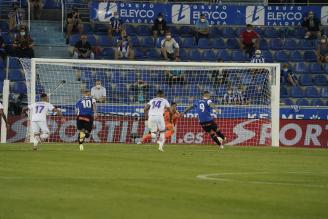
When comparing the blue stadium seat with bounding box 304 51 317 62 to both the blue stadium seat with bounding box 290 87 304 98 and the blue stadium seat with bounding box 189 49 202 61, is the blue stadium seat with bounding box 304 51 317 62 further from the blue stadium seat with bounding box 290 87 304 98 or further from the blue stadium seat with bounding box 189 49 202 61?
the blue stadium seat with bounding box 189 49 202 61

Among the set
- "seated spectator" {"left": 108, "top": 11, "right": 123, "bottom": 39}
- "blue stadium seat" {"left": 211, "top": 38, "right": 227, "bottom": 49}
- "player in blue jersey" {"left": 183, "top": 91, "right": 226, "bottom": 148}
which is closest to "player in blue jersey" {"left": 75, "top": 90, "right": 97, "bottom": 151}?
"player in blue jersey" {"left": 183, "top": 91, "right": 226, "bottom": 148}

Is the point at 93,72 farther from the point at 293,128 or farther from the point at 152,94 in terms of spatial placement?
the point at 293,128

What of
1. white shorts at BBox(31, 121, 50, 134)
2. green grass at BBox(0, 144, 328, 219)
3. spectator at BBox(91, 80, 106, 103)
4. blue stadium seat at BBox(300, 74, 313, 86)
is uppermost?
blue stadium seat at BBox(300, 74, 313, 86)

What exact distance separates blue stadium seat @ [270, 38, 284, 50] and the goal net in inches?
194

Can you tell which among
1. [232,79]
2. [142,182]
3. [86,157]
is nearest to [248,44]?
[232,79]

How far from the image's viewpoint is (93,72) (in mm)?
37219

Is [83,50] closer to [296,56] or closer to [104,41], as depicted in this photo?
[104,41]

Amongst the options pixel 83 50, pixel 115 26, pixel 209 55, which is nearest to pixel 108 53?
pixel 115 26

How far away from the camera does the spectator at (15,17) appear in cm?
4003

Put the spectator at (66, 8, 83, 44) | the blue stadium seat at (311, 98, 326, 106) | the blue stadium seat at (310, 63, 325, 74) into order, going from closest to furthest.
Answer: the blue stadium seat at (311, 98, 326, 106), the spectator at (66, 8, 83, 44), the blue stadium seat at (310, 63, 325, 74)

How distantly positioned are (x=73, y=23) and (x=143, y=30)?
3.00m

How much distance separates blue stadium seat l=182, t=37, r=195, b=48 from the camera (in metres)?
41.5

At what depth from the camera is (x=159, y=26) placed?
4128 centimetres

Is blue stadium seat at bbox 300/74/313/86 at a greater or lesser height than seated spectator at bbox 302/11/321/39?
lesser
